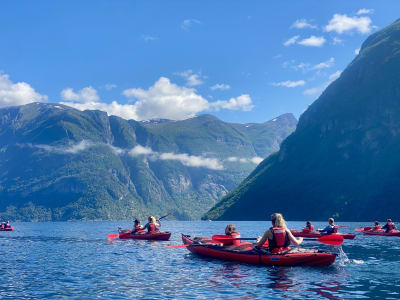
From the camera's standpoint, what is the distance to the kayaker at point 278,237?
23641 millimetres

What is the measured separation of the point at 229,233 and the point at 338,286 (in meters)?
11.1

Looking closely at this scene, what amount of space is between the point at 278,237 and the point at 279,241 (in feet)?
1.42

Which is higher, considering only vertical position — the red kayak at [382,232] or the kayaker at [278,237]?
the kayaker at [278,237]

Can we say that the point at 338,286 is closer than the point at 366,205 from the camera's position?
Yes

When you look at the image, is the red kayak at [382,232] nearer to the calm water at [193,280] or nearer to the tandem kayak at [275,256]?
the calm water at [193,280]

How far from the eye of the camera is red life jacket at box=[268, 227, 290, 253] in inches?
949

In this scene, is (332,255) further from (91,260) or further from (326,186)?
(326,186)

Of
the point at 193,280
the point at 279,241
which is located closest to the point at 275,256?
the point at 279,241

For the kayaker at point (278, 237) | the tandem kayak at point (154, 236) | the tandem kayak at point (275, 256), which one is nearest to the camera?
the kayaker at point (278, 237)

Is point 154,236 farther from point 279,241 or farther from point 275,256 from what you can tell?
point 279,241

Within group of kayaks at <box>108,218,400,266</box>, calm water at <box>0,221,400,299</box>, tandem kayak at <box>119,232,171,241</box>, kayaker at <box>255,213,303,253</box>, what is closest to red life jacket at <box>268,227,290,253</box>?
kayaker at <box>255,213,303,253</box>

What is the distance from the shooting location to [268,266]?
83.8 feet

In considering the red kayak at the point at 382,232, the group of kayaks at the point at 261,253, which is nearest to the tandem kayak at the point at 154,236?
the group of kayaks at the point at 261,253

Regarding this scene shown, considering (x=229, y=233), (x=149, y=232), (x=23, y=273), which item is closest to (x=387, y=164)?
(x=149, y=232)
